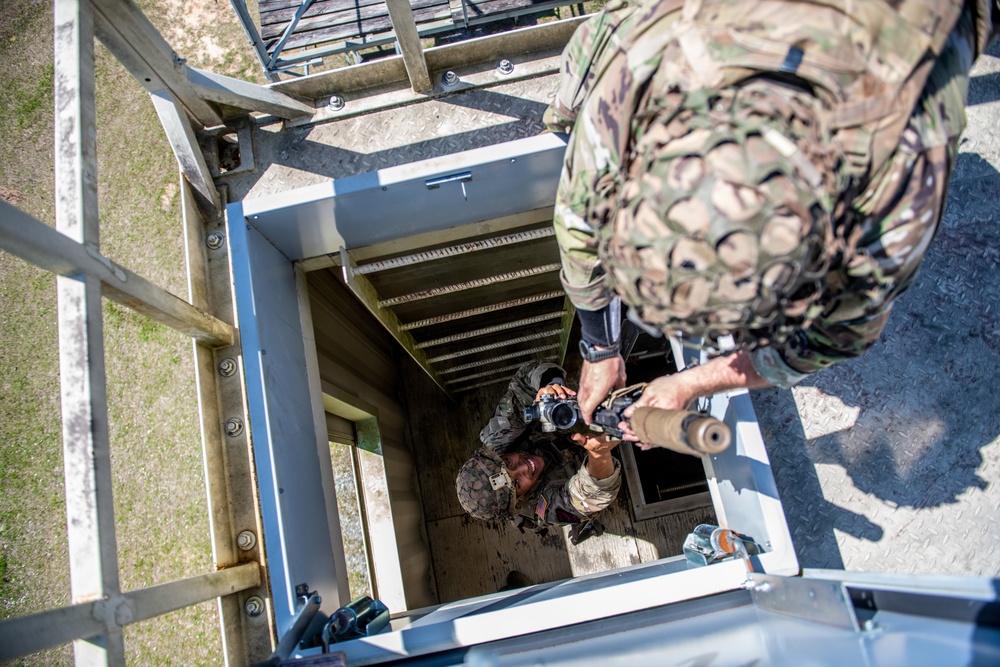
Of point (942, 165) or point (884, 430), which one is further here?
point (884, 430)

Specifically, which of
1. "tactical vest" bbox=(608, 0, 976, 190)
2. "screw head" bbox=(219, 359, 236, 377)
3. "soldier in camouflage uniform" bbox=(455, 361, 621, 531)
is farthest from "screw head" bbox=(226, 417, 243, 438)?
"tactical vest" bbox=(608, 0, 976, 190)

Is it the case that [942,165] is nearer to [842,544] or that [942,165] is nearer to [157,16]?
[842,544]

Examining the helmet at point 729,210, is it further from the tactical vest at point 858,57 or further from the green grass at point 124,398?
the green grass at point 124,398

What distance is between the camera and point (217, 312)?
2.96m

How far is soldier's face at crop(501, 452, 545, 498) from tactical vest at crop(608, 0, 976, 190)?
8.43ft

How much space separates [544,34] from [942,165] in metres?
2.06

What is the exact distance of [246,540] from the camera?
106 inches

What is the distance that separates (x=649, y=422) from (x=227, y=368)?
2024mm

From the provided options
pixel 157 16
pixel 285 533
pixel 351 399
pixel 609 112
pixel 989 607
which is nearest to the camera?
pixel 989 607

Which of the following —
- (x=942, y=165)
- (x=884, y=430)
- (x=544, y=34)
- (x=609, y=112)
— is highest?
(x=544, y=34)

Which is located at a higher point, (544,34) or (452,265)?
(544,34)

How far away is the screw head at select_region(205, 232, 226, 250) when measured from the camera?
3.02 m

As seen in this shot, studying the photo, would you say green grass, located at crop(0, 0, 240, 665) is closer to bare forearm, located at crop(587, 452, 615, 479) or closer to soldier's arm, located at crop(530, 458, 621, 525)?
soldier's arm, located at crop(530, 458, 621, 525)

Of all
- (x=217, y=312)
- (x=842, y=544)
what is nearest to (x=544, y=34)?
(x=217, y=312)
